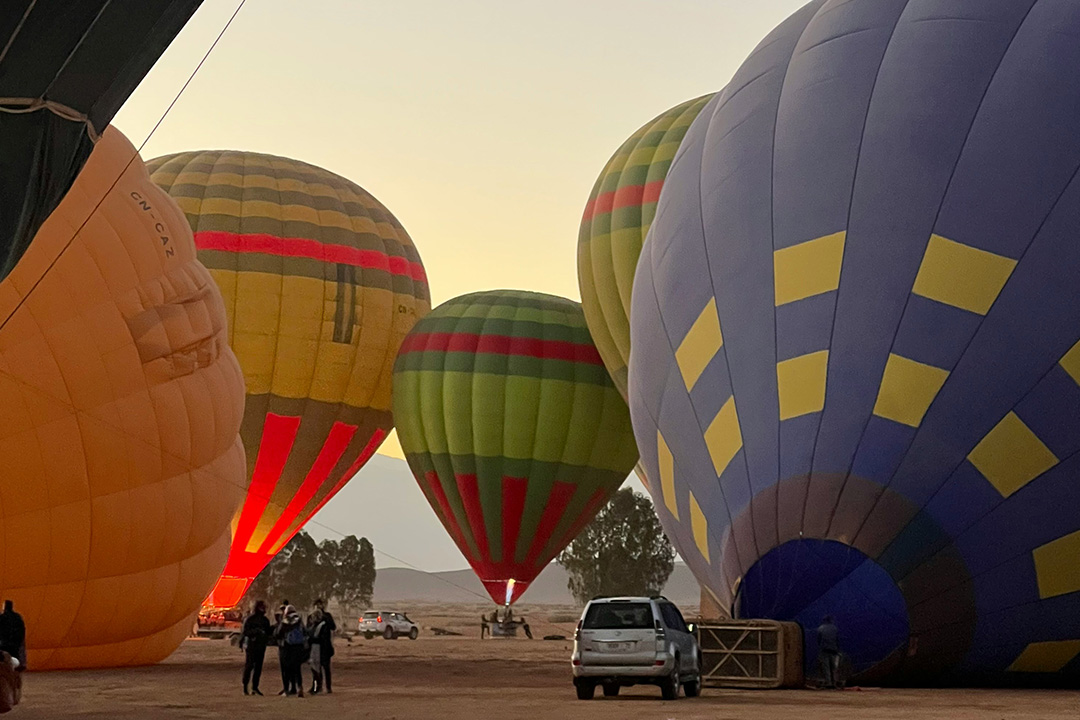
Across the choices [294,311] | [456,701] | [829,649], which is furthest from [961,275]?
[294,311]

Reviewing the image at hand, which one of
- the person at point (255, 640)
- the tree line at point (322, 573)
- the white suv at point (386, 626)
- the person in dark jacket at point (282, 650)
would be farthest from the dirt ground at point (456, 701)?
the tree line at point (322, 573)

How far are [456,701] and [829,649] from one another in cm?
302

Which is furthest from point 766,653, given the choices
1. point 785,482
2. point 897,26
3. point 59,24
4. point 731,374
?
point 59,24

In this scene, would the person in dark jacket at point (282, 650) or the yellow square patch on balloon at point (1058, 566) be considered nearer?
the yellow square patch on balloon at point (1058, 566)

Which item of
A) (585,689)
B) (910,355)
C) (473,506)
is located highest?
(473,506)

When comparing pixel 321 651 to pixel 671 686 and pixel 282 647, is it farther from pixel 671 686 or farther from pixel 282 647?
pixel 671 686

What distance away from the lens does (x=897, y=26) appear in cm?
1359

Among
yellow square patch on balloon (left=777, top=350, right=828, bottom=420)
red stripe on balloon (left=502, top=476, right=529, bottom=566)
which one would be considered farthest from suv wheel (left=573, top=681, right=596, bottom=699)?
red stripe on balloon (left=502, top=476, right=529, bottom=566)

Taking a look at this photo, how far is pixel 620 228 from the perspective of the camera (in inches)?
1035

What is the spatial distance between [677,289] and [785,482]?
244cm

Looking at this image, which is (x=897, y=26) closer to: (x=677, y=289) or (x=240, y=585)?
(x=677, y=289)

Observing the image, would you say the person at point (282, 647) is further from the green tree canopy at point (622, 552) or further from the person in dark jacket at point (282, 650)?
the green tree canopy at point (622, 552)

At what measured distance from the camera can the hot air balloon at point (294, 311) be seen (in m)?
27.4

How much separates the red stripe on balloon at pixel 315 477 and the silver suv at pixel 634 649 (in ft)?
51.2
